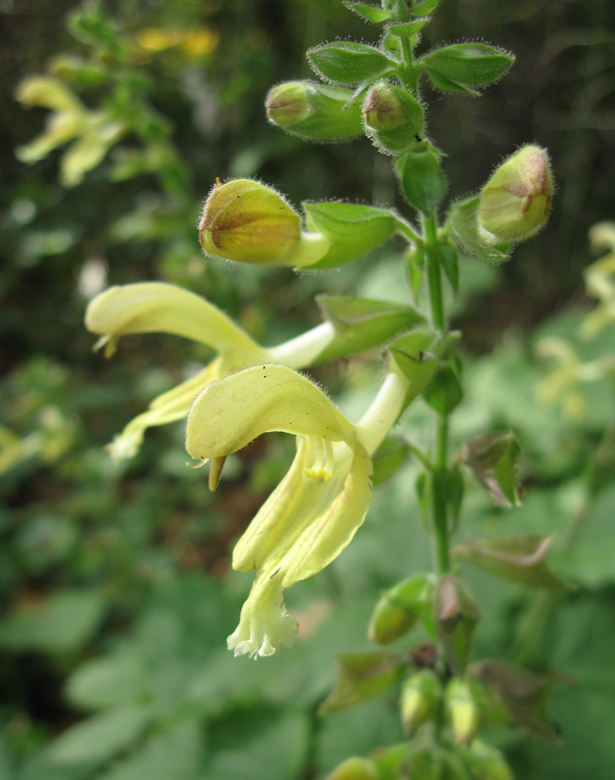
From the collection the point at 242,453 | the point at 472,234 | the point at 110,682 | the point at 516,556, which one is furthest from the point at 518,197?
the point at 242,453

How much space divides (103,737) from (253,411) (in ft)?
5.96

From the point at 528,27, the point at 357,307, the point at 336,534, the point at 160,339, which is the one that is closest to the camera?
the point at 336,534

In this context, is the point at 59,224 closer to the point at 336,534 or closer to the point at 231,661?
the point at 231,661

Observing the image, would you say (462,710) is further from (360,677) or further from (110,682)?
(110,682)

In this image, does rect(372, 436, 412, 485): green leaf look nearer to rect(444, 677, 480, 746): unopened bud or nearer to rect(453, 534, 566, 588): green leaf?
rect(453, 534, 566, 588): green leaf

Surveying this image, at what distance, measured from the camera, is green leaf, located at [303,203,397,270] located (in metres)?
0.88

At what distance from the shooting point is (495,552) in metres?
1.01

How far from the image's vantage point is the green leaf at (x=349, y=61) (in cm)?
77

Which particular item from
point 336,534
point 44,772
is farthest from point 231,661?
point 336,534

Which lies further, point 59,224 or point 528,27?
point 59,224

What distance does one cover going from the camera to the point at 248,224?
0.81m

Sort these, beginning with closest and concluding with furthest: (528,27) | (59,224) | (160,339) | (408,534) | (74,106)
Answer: (408,534) < (74,106) < (528,27) < (59,224) < (160,339)

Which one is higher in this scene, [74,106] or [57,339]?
[74,106]

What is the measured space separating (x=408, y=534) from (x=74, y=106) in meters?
1.99
